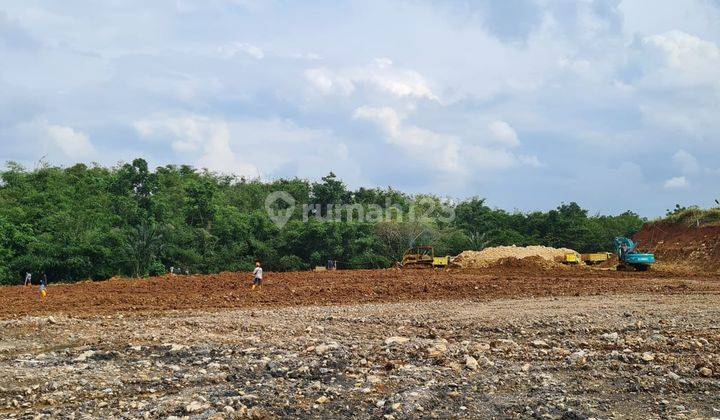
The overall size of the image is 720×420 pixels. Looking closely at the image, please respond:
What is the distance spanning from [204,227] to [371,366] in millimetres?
43611

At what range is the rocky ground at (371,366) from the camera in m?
7.97

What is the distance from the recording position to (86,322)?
50.4 ft

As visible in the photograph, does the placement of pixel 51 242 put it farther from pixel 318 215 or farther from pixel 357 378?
pixel 357 378

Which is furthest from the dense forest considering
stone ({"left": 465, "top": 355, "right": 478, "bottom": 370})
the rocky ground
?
stone ({"left": 465, "top": 355, "right": 478, "bottom": 370})

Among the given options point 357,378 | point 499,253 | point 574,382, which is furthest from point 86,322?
point 499,253

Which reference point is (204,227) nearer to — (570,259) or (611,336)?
(570,259)

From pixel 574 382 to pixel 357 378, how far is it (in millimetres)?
2832

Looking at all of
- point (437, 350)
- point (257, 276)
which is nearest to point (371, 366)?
point (437, 350)

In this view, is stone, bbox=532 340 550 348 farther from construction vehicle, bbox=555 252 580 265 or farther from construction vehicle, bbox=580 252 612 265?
construction vehicle, bbox=580 252 612 265

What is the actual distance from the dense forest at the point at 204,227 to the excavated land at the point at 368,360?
24898 mm

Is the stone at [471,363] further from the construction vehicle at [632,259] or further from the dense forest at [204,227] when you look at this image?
the dense forest at [204,227]

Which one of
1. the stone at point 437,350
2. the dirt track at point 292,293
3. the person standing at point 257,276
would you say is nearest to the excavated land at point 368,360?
the stone at point 437,350

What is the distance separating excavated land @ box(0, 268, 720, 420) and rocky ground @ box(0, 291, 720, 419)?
33 millimetres

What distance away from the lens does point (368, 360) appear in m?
10.4
